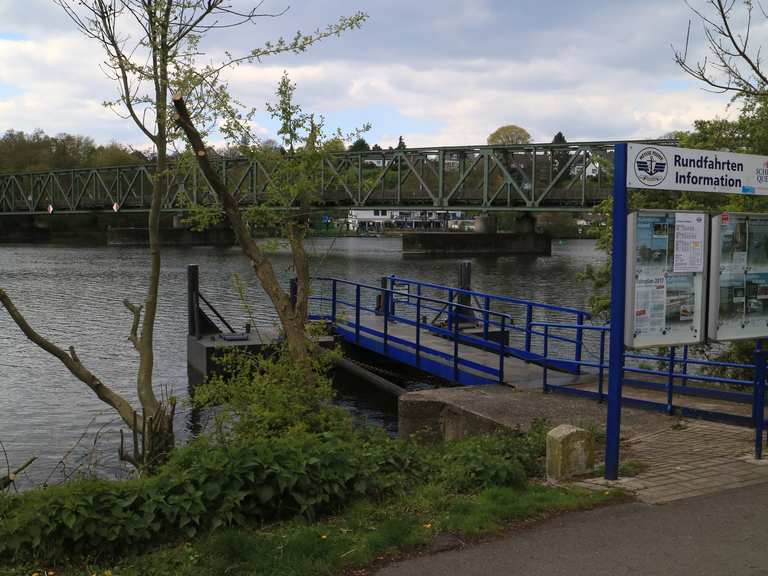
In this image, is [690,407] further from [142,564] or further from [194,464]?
[142,564]

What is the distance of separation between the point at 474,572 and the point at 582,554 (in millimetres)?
800

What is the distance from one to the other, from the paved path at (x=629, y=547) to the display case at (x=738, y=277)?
6.99 feet

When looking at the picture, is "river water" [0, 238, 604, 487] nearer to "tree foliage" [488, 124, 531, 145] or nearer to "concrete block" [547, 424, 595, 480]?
"concrete block" [547, 424, 595, 480]

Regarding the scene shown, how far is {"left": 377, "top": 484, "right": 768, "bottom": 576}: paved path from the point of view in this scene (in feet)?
16.5

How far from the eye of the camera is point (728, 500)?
21.0ft

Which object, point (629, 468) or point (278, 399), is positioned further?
point (278, 399)

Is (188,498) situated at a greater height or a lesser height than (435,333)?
greater

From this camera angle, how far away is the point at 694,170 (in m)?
7.33

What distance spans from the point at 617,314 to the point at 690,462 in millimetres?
1767

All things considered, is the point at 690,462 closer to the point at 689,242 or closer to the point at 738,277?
the point at 738,277

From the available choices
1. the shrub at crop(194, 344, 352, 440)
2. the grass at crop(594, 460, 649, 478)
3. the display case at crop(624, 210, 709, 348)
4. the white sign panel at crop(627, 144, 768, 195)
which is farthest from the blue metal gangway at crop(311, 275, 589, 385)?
the white sign panel at crop(627, 144, 768, 195)

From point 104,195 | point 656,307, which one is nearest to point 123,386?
point 656,307

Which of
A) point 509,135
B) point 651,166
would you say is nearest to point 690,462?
point 651,166

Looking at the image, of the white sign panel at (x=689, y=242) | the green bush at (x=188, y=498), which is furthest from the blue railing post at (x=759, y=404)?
the green bush at (x=188, y=498)
